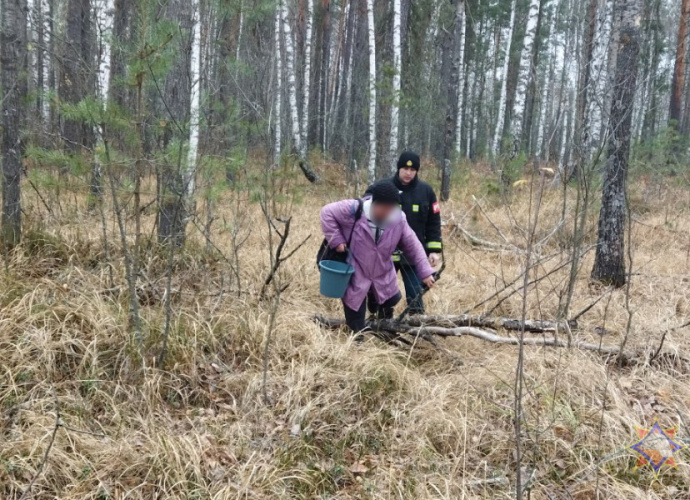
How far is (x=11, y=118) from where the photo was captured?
424 centimetres

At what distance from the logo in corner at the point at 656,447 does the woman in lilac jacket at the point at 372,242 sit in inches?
62.8

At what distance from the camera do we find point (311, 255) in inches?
237

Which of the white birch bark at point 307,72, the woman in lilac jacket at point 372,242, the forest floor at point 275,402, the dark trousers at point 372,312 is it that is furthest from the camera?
the white birch bark at point 307,72

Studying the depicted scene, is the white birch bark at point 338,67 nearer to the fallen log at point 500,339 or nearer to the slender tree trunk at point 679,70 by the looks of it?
the slender tree trunk at point 679,70

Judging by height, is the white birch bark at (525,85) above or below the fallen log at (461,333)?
above

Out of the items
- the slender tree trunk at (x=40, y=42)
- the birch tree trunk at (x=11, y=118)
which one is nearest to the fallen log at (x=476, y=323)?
the birch tree trunk at (x=11, y=118)

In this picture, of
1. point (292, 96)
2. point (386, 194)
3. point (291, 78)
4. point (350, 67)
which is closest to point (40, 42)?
point (386, 194)

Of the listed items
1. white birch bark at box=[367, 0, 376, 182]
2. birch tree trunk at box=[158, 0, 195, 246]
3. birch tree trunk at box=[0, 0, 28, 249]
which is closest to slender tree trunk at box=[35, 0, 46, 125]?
birch tree trunk at box=[0, 0, 28, 249]

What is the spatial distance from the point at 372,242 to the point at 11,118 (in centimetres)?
336

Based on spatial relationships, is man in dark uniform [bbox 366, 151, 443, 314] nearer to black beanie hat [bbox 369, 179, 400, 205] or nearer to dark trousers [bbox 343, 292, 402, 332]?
dark trousers [bbox 343, 292, 402, 332]

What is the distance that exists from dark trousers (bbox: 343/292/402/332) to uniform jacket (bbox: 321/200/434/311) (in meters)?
0.08

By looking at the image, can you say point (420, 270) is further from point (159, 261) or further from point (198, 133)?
point (198, 133)

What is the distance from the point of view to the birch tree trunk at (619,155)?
498 centimetres

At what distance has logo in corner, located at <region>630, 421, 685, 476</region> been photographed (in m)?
2.59
